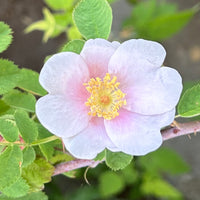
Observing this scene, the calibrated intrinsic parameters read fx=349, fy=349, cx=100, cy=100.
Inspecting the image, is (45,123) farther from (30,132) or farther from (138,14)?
(138,14)

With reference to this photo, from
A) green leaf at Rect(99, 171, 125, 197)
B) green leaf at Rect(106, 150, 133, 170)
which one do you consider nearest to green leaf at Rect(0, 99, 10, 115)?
green leaf at Rect(106, 150, 133, 170)

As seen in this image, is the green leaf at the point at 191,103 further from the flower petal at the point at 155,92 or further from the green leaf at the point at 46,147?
the green leaf at the point at 46,147

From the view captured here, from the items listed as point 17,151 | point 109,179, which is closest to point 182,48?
point 109,179

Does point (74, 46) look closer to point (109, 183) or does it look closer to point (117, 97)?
point (117, 97)

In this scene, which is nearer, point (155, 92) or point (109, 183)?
point (155, 92)

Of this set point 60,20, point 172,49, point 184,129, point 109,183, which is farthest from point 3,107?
point 172,49

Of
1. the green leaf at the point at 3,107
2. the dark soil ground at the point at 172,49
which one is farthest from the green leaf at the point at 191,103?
the dark soil ground at the point at 172,49
